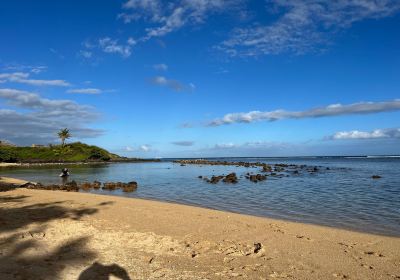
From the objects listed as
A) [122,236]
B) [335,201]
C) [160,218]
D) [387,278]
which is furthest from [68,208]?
[335,201]

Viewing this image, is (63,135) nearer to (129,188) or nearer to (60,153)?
(60,153)

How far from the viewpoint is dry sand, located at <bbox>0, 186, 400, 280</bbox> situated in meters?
7.93

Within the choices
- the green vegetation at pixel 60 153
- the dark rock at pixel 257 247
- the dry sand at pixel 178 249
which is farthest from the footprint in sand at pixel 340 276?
the green vegetation at pixel 60 153

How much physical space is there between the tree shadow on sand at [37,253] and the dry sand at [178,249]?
0.02 m

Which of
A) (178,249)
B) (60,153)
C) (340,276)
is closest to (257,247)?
(178,249)

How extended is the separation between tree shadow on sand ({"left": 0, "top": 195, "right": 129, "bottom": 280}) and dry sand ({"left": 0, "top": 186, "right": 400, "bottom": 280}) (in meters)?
0.02

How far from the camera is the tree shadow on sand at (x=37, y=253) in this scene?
7.47m

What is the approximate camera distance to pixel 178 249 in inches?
390

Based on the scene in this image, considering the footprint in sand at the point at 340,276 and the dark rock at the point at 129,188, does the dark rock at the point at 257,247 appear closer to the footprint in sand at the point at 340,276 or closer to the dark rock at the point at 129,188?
the footprint in sand at the point at 340,276

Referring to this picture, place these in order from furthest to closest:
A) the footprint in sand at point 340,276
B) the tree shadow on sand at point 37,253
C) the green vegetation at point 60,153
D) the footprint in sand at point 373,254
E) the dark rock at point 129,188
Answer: the green vegetation at point 60,153, the dark rock at point 129,188, the footprint in sand at point 373,254, the footprint in sand at point 340,276, the tree shadow on sand at point 37,253

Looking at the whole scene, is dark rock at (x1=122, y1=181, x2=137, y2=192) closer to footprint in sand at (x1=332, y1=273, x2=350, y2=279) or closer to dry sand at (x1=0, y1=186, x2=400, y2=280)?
dry sand at (x1=0, y1=186, x2=400, y2=280)

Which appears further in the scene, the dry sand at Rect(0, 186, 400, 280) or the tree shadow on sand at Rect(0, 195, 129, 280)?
the dry sand at Rect(0, 186, 400, 280)

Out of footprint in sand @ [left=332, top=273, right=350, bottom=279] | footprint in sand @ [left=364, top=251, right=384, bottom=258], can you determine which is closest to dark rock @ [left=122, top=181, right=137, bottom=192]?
footprint in sand @ [left=364, top=251, right=384, bottom=258]

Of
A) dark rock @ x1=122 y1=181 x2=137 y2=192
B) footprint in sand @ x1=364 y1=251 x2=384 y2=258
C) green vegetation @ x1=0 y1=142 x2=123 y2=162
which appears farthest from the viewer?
green vegetation @ x1=0 y1=142 x2=123 y2=162
